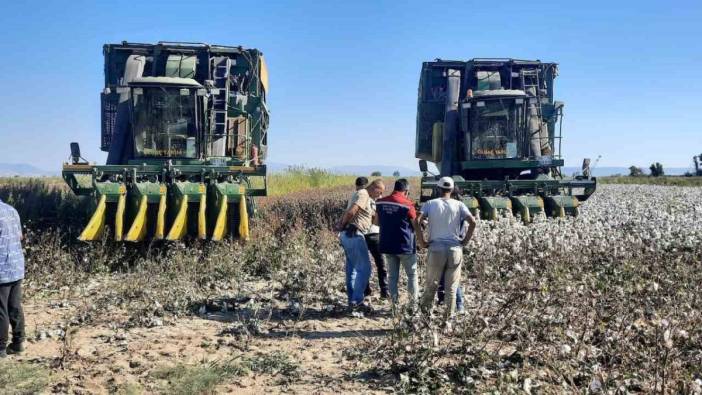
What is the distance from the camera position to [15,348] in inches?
238

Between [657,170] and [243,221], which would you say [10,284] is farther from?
[657,170]

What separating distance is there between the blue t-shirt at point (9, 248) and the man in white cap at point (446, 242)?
13.4ft

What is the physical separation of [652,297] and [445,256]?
2.37m

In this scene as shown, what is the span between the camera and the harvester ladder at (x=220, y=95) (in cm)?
1292

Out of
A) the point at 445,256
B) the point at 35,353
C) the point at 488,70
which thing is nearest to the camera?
the point at 35,353

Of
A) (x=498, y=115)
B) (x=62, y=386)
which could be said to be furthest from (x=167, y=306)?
(x=498, y=115)

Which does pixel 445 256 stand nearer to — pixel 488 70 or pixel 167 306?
pixel 167 306

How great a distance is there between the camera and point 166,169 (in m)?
11.4

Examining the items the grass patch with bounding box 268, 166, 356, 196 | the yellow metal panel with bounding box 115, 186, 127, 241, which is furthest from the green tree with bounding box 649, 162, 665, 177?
the yellow metal panel with bounding box 115, 186, 127, 241

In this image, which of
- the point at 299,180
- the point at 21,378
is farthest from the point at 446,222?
the point at 299,180

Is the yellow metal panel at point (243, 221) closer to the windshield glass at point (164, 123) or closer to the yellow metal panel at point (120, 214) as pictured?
the yellow metal panel at point (120, 214)

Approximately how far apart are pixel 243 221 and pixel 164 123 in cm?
330

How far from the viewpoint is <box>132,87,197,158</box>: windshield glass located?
12.3m

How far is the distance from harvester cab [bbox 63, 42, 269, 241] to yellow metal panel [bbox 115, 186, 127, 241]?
18 mm
